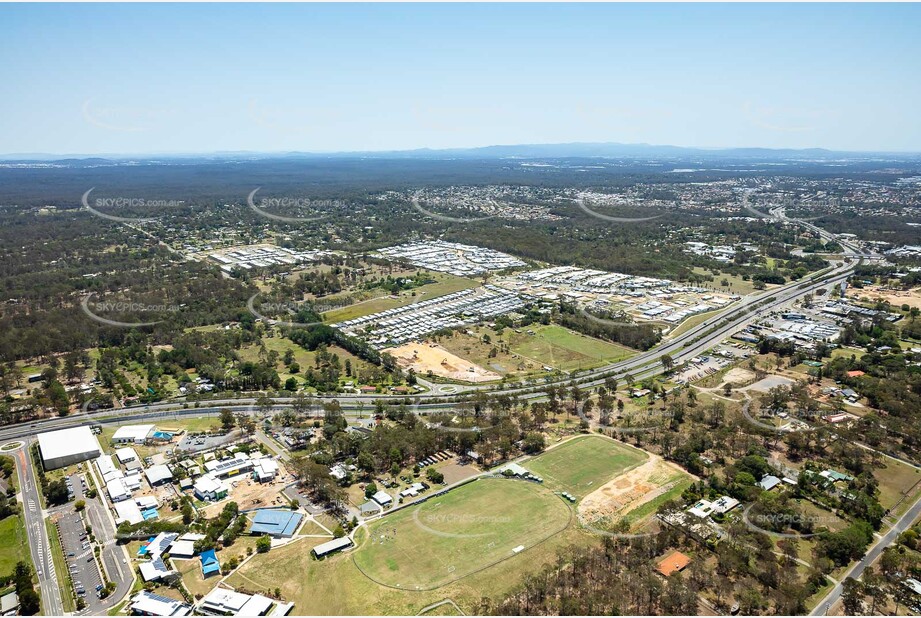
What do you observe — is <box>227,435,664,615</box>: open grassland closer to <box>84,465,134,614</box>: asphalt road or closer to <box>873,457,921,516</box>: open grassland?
<box>84,465,134,614</box>: asphalt road

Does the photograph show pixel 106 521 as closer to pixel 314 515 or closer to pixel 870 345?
pixel 314 515

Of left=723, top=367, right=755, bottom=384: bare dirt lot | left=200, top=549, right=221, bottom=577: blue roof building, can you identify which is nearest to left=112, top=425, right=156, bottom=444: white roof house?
left=200, top=549, right=221, bottom=577: blue roof building

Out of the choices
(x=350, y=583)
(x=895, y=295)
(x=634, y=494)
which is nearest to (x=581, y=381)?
(x=634, y=494)

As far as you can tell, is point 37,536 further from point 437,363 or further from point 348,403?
point 437,363

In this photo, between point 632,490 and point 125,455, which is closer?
point 632,490

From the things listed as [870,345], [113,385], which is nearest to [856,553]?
[870,345]

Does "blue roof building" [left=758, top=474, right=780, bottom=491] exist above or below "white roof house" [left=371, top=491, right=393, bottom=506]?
above
